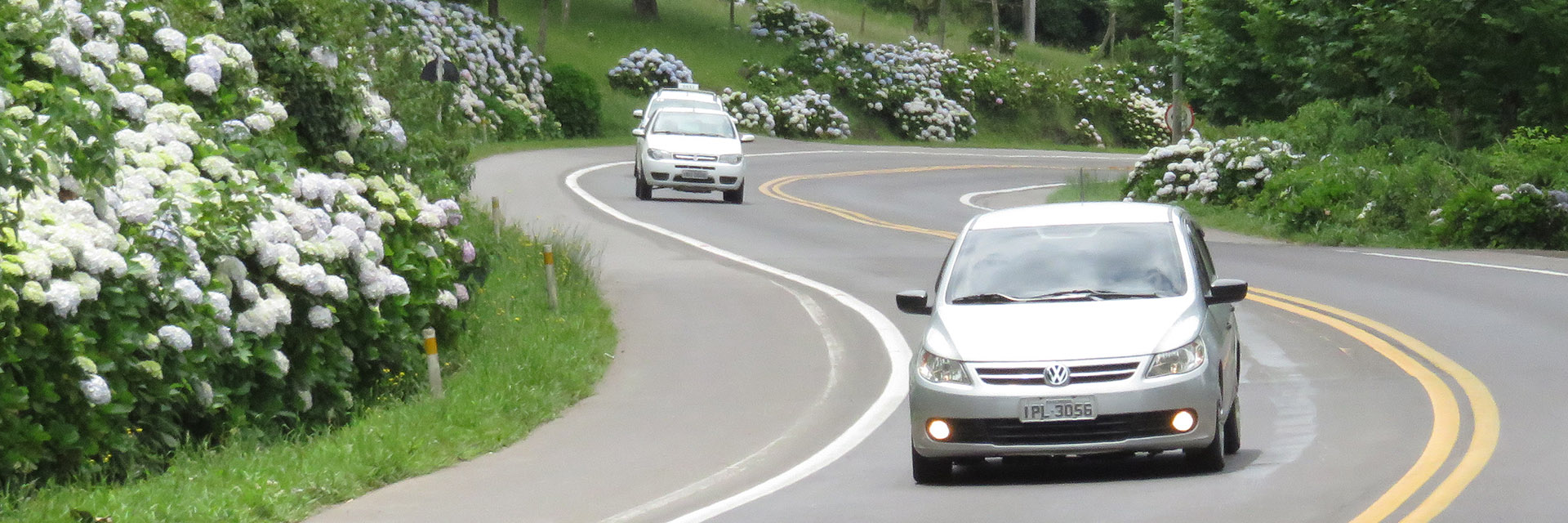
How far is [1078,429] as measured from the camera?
9711mm

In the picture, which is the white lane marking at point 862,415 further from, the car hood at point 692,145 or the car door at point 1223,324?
the car hood at point 692,145

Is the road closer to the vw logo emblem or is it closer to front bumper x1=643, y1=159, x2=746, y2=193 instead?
the vw logo emblem

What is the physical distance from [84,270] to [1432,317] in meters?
11.2

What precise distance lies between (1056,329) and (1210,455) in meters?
1.05

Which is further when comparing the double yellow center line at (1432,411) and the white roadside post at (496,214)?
the white roadside post at (496,214)

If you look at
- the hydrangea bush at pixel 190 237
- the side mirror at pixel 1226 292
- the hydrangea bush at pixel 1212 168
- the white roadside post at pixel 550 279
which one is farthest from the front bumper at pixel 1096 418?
the hydrangea bush at pixel 1212 168

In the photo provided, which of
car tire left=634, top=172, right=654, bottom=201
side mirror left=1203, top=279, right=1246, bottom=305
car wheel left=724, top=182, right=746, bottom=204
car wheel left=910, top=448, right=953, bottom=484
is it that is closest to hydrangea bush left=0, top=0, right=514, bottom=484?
car wheel left=910, top=448, right=953, bottom=484

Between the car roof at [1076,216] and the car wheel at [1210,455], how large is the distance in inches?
56.4

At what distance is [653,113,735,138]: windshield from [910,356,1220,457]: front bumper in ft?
82.0

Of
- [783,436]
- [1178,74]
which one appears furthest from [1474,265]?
[1178,74]

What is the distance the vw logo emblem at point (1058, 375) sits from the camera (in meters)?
9.64

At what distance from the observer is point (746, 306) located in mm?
19547

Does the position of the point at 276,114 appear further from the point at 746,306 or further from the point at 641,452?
the point at 746,306

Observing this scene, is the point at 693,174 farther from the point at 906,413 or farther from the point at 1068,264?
the point at 1068,264
